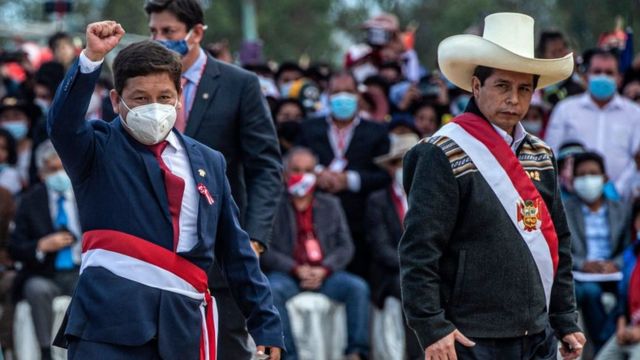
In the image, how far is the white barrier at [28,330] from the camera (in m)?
11.6

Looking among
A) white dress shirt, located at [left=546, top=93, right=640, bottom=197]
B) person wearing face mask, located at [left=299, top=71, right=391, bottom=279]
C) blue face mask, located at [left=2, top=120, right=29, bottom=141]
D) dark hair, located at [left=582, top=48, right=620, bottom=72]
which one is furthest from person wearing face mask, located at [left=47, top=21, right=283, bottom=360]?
blue face mask, located at [left=2, top=120, right=29, bottom=141]

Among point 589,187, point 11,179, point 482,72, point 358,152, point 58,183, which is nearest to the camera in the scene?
point 482,72

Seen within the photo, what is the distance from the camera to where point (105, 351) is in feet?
17.6

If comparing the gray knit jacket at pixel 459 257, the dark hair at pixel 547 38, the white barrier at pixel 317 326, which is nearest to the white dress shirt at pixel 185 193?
the gray knit jacket at pixel 459 257

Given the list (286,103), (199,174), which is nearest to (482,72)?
(199,174)

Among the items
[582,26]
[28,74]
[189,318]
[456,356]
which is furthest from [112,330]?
[582,26]

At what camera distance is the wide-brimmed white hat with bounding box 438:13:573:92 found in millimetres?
6043

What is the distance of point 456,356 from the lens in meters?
5.80

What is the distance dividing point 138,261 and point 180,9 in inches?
85.4

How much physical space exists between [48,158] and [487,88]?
22.9 ft

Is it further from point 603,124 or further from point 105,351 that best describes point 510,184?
point 603,124

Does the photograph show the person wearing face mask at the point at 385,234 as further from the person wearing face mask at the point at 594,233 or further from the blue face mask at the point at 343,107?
the person wearing face mask at the point at 594,233

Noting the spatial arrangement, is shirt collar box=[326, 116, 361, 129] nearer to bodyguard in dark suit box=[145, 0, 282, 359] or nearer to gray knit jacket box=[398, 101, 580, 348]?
bodyguard in dark suit box=[145, 0, 282, 359]

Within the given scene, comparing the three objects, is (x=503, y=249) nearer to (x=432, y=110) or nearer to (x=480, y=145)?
(x=480, y=145)
